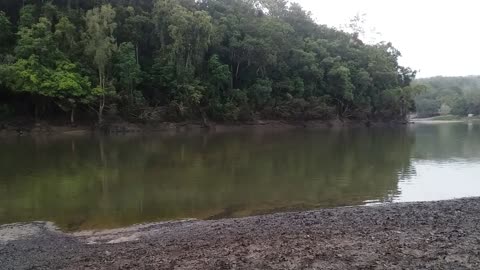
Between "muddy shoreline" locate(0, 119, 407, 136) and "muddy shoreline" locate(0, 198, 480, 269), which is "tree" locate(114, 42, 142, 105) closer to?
"muddy shoreline" locate(0, 119, 407, 136)

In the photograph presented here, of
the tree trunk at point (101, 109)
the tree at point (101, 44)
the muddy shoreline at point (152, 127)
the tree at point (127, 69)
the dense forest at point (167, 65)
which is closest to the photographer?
the muddy shoreline at point (152, 127)

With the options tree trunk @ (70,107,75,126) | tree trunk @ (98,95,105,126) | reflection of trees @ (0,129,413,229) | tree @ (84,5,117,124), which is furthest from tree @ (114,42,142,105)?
reflection of trees @ (0,129,413,229)

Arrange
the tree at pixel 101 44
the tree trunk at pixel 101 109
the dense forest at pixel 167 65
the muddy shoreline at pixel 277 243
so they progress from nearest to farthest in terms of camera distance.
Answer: the muddy shoreline at pixel 277 243, the dense forest at pixel 167 65, the tree at pixel 101 44, the tree trunk at pixel 101 109

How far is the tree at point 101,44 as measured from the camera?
45969mm

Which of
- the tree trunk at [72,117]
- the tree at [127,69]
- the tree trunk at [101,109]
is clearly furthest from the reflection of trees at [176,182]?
the tree at [127,69]

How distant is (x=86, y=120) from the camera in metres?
48.4

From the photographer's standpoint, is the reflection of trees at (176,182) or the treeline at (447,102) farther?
the treeline at (447,102)

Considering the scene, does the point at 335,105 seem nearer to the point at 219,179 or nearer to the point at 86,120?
the point at 86,120

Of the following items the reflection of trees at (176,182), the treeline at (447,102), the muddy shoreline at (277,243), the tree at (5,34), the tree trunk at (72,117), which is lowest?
the reflection of trees at (176,182)

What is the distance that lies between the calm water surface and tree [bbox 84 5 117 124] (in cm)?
1896

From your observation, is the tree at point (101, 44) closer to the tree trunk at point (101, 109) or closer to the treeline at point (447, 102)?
the tree trunk at point (101, 109)

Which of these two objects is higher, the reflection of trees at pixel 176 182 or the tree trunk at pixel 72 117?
the tree trunk at pixel 72 117

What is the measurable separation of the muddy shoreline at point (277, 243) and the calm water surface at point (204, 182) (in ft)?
6.12

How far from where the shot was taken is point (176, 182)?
58.1ft
